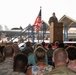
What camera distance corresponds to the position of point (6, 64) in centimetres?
637

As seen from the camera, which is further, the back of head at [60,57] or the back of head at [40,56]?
the back of head at [40,56]

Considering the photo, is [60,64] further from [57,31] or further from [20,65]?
[57,31]

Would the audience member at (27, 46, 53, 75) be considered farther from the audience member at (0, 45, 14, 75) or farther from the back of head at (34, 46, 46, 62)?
the audience member at (0, 45, 14, 75)

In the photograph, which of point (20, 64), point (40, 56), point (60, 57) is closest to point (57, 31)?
point (40, 56)

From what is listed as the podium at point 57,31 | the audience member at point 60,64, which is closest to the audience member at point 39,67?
the audience member at point 60,64

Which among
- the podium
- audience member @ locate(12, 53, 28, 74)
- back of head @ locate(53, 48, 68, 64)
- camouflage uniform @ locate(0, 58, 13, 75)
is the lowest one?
camouflage uniform @ locate(0, 58, 13, 75)

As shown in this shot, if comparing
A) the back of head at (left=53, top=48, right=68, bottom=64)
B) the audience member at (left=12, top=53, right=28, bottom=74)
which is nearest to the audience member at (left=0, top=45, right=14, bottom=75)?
the audience member at (left=12, top=53, right=28, bottom=74)

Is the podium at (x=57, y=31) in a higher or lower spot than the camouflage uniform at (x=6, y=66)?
higher

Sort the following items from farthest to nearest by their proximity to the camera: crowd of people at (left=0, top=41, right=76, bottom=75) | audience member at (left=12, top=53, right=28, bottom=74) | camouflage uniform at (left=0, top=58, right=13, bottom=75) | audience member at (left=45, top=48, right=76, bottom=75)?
camouflage uniform at (left=0, top=58, right=13, bottom=75)
audience member at (left=12, top=53, right=28, bottom=74)
crowd of people at (left=0, top=41, right=76, bottom=75)
audience member at (left=45, top=48, right=76, bottom=75)

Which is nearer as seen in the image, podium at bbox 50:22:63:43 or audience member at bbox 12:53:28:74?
audience member at bbox 12:53:28:74

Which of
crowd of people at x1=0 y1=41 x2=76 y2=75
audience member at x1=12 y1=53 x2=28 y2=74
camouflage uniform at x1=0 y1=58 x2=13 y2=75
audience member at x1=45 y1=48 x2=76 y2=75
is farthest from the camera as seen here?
camouflage uniform at x1=0 y1=58 x2=13 y2=75

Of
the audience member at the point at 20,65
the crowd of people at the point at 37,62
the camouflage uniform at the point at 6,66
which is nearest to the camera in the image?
the crowd of people at the point at 37,62

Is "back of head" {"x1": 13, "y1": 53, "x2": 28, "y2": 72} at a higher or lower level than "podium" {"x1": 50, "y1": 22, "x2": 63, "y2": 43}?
lower

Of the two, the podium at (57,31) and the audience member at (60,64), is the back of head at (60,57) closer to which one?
the audience member at (60,64)
